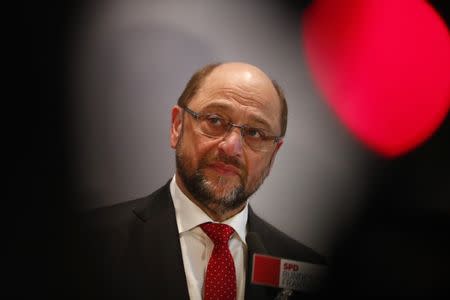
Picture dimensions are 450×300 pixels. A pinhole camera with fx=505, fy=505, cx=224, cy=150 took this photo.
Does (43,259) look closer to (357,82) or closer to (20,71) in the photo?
(20,71)

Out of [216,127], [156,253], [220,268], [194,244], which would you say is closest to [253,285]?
[220,268]

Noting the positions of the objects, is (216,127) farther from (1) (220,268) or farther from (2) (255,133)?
(1) (220,268)

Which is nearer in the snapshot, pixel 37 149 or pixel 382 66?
pixel 37 149

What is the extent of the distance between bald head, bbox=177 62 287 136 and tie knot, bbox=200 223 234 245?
1.45 feet

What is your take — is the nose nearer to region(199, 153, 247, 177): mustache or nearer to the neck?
region(199, 153, 247, 177): mustache

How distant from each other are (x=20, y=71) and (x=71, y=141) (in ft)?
1.00

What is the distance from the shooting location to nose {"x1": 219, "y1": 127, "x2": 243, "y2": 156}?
5.74 ft

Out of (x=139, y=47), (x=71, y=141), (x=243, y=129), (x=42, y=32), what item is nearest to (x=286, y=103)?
(x=243, y=129)

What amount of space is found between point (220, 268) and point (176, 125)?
534 millimetres

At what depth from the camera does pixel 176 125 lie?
181 cm

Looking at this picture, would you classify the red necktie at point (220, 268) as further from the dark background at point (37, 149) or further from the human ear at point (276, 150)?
the dark background at point (37, 149)

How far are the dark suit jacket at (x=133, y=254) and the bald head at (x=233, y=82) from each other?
1.20 feet

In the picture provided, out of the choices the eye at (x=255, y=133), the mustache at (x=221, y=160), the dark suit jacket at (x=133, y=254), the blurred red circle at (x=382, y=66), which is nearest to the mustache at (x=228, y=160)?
the mustache at (x=221, y=160)

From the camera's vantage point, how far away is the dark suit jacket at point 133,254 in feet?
5.64
